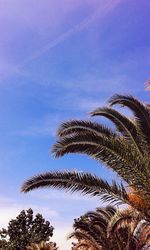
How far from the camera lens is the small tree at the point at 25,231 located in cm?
6288

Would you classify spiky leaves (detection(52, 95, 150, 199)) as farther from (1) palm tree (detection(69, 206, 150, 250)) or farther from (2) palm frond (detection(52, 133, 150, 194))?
(1) palm tree (detection(69, 206, 150, 250))

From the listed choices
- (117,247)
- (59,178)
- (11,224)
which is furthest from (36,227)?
(59,178)

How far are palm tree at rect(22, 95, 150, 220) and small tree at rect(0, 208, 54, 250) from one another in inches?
2019

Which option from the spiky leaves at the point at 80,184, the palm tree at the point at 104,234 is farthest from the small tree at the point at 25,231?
the spiky leaves at the point at 80,184

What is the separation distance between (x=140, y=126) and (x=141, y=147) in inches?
23.6

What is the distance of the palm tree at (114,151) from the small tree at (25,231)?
51.3 meters

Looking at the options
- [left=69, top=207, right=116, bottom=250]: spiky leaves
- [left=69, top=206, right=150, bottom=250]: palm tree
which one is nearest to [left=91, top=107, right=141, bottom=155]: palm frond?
[left=69, top=206, right=150, bottom=250]: palm tree

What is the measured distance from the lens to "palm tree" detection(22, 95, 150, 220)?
11805 mm

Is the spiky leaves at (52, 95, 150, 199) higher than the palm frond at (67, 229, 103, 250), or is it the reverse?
the palm frond at (67, 229, 103, 250)

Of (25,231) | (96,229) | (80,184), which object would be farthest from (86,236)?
(25,231)

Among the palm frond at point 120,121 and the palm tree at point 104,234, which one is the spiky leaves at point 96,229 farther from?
the palm frond at point 120,121

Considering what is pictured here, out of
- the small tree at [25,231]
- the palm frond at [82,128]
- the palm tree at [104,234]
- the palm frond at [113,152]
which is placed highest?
the small tree at [25,231]

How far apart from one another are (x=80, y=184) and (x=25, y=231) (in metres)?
55.1

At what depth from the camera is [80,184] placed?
1301cm
